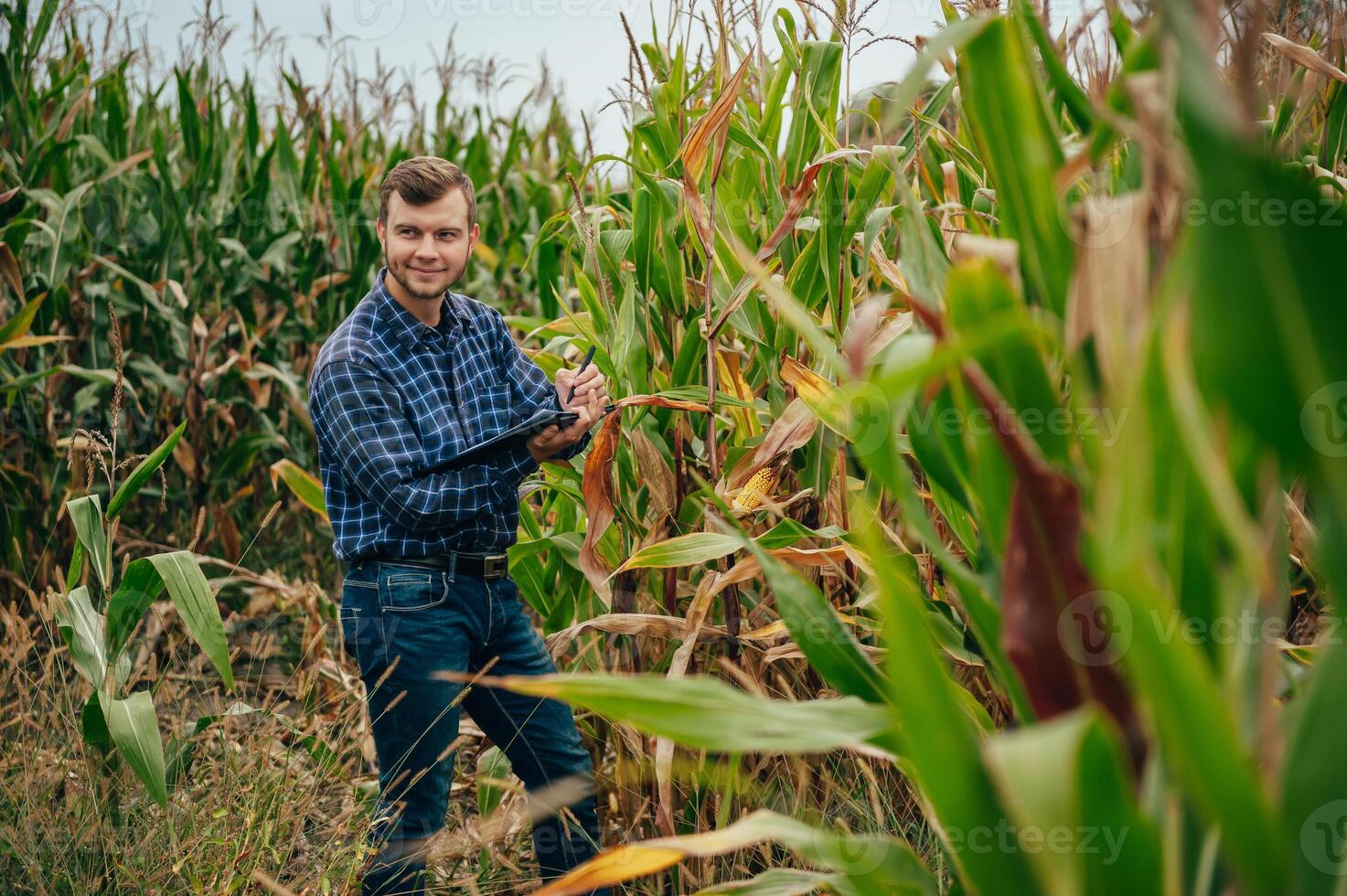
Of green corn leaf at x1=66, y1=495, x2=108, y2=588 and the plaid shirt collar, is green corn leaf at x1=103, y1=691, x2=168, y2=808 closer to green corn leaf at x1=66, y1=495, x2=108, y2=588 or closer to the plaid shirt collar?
→ green corn leaf at x1=66, y1=495, x2=108, y2=588

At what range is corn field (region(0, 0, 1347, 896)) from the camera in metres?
0.59

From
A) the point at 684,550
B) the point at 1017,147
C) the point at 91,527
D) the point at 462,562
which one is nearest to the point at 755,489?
the point at 684,550

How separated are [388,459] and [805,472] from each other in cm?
75

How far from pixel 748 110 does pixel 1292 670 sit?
4.88ft

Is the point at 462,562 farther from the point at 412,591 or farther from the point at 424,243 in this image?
the point at 424,243

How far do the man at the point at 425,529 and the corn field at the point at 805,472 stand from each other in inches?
4.1

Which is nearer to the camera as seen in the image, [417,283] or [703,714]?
[703,714]

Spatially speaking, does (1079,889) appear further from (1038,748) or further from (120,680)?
(120,680)

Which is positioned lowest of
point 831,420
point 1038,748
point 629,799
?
point 629,799

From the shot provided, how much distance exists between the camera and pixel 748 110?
2.01 metres

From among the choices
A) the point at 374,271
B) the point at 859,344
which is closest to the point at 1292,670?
the point at 859,344

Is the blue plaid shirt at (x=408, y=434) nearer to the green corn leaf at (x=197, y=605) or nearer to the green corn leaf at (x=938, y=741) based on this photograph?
the green corn leaf at (x=197, y=605)

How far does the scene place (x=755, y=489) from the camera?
5.38 ft

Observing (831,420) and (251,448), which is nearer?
(831,420)
